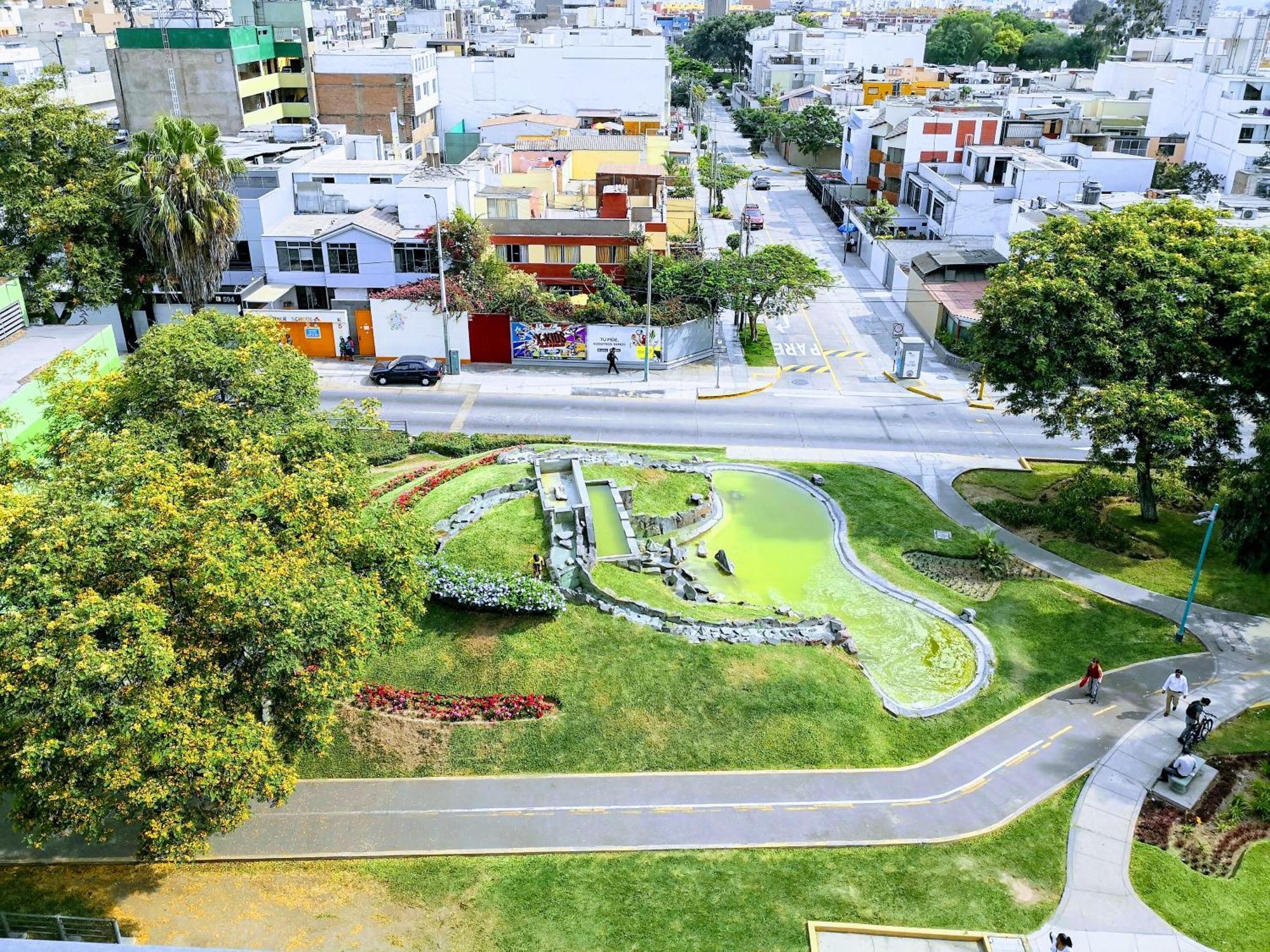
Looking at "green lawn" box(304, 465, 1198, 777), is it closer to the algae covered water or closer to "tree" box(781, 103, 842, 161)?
the algae covered water

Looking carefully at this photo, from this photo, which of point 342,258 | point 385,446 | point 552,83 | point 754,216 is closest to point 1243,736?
point 385,446

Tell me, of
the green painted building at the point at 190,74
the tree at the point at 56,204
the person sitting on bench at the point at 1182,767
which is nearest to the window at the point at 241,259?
the tree at the point at 56,204

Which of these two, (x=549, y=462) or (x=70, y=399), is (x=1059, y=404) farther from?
(x=70, y=399)

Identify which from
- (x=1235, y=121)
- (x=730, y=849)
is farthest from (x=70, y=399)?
(x=1235, y=121)

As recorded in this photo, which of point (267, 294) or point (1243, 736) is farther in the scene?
point (267, 294)

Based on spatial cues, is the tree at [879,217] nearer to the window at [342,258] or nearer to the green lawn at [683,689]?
the window at [342,258]

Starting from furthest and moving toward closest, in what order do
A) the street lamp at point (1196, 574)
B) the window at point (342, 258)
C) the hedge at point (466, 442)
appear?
the window at point (342, 258) < the hedge at point (466, 442) < the street lamp at point (1196, 574)

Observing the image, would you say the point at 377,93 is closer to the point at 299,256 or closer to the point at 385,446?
the point at 299,256
